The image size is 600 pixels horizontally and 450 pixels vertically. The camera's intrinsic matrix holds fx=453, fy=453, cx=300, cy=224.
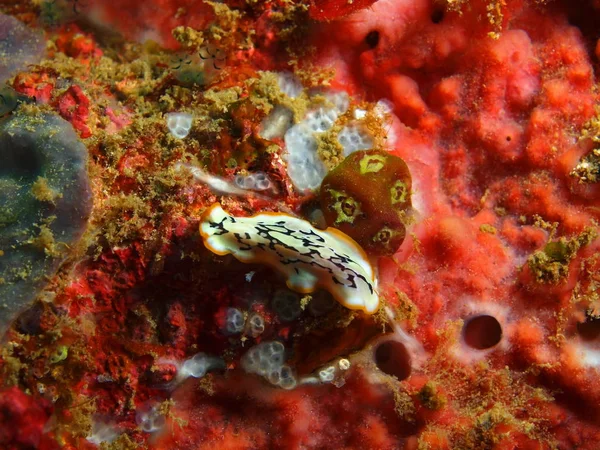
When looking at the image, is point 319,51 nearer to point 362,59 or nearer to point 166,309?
point 362,59

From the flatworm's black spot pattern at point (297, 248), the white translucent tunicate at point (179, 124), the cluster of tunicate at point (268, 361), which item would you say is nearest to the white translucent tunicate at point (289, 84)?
the white translucent tunicate at point (179, 124)

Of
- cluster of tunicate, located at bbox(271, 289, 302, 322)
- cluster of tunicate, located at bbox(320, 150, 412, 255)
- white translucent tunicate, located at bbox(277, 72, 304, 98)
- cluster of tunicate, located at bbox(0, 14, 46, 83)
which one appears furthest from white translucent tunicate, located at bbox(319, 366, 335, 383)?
cluster of tunicate, located at bbox(0, 14, 46, 83)

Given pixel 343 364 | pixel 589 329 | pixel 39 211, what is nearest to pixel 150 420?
pixel 343 364

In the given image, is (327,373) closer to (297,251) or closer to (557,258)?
(297,251)

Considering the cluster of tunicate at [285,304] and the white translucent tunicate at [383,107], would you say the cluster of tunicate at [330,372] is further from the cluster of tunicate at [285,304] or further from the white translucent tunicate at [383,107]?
the white translucent tunicate at [383,107]

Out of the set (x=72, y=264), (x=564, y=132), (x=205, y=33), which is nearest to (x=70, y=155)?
(x=72, y=264)
